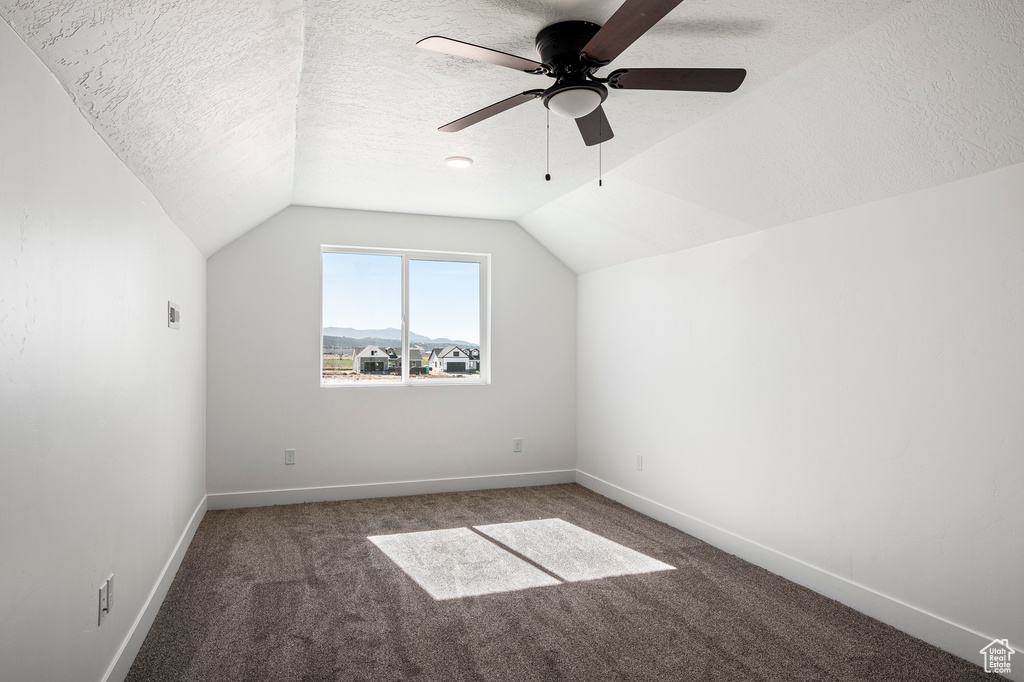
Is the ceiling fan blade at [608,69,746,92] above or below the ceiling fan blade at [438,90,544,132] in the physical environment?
above

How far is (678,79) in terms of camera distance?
84.8 inches

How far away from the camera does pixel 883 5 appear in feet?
6.66

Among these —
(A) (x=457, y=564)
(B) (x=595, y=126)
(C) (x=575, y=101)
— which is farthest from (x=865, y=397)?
(A) (x=457, y=564)

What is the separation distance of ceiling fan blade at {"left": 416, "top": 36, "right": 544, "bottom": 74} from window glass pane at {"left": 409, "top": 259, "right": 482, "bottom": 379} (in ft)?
11.7

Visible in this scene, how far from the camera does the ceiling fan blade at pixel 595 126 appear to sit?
8.28 feet

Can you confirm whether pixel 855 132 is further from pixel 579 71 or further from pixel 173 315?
pixel 173 315

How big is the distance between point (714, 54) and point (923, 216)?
1216 mm

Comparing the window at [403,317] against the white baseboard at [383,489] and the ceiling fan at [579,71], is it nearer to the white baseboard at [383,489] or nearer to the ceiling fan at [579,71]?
the white baseboard at [383,489]

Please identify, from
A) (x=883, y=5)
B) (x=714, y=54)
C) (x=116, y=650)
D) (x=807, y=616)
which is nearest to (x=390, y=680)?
(x=116, y=650)

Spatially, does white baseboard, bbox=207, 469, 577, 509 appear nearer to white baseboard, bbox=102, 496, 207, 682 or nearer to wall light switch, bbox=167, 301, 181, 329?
white baseboard, bbox=102, 496, 207, 682

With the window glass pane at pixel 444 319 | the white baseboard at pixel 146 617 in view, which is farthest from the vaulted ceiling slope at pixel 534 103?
the white baseboard at pixel 146 617

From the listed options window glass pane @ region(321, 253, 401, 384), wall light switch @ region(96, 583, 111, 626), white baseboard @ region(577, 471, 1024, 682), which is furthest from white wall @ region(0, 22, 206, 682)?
white baseboard @ region(577, 471, 1024, 682)

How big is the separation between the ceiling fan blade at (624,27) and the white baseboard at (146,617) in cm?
261

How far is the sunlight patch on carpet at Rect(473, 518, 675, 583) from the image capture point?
140 inches
